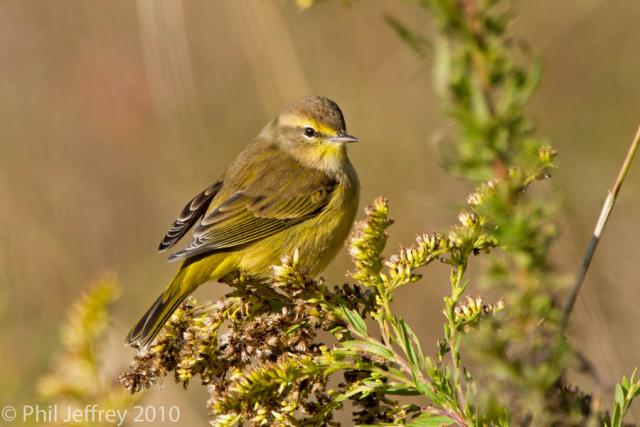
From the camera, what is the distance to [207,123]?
6.56 m

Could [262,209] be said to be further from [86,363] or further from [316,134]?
[86,363]

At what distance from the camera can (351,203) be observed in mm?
4262

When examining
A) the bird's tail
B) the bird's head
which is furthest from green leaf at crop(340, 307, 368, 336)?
the bird's head

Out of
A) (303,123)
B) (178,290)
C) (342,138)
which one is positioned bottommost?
(178,290)

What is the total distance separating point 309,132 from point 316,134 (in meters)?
0.07

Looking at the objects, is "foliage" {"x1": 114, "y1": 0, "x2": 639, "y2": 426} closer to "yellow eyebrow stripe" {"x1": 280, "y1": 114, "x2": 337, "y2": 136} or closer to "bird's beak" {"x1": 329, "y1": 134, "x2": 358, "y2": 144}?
"bird's beak" {"x1": 329, "y1": 134, "x2": 358, "y2": 144}

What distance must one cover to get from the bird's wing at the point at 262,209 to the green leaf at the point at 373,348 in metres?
2.14

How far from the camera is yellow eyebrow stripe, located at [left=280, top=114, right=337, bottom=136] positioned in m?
4.68

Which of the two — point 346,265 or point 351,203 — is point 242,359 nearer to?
point 351,203

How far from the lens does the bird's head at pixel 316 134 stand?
4.62 meters

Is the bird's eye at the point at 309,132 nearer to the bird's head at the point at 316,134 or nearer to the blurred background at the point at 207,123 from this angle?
the bird's head at the point at 316,134

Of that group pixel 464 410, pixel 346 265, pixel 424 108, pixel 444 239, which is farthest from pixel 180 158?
pixel 464 410
